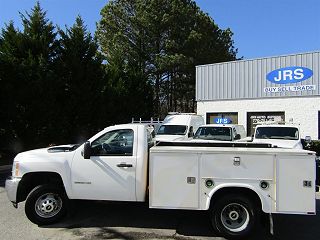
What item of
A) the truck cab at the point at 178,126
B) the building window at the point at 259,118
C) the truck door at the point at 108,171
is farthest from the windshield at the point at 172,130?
the truck door at the point at 108,171

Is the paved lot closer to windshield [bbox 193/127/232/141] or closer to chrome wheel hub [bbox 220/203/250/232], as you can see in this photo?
chrome wheel hub [bbox 220/203/250/232]

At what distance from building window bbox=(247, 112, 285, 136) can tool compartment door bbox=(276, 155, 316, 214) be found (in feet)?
63.5

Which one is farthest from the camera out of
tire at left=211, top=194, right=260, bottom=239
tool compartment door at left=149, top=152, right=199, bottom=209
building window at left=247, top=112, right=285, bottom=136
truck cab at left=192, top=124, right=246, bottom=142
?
building window at left=247, top=112, right=285, bottom=136

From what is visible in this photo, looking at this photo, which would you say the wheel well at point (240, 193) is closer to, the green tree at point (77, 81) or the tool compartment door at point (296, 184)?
the tool compartment door at point (296, 184)

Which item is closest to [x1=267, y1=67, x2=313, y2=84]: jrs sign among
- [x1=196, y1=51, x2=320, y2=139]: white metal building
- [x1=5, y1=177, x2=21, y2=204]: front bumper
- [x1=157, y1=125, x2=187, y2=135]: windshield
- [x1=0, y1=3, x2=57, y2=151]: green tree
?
[x1=196, y1=51, x2=320, y2=139]: white metal building

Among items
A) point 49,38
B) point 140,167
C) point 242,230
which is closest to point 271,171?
point 242,230

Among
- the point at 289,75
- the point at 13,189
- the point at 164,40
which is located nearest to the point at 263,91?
the point at 289,75

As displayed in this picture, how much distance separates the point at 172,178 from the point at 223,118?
21304 mm

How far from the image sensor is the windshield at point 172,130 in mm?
20734

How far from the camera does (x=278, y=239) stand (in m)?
6.70

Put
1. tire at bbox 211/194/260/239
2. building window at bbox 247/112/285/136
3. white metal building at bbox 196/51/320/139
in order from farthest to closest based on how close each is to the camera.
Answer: building window at bbox 247/112/285/136 < white metal building at bbox 196/51/320/139 < tire at bbox 211/194/260/239

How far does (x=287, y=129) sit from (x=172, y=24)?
1146 inches

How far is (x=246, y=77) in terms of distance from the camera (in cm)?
2670

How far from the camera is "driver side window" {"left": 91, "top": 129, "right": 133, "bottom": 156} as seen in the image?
23.9 feet
